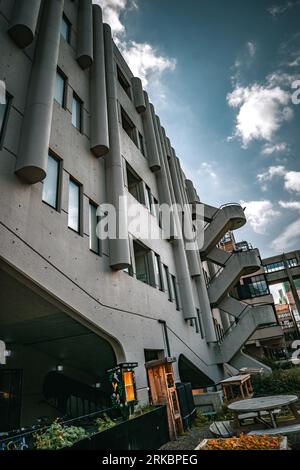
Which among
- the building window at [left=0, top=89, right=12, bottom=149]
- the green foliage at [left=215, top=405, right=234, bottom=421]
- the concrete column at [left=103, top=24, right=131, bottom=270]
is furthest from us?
the green foliage at [left=215, top=405, right=234, bottom=421]

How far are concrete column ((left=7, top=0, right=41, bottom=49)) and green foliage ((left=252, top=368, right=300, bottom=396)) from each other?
1868 cm

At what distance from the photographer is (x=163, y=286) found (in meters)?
16.3

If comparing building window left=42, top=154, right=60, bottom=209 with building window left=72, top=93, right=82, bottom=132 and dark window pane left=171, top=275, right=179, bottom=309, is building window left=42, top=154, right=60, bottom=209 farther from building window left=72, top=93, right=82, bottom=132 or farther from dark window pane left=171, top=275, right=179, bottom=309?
dark window pane left=171, top=275, right=179, bottom=309

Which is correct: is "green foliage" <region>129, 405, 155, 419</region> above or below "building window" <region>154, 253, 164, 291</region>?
below

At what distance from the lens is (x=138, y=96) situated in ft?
65.1

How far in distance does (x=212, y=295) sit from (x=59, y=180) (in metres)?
18.9

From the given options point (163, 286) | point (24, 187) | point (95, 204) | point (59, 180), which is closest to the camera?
point (24, 187)

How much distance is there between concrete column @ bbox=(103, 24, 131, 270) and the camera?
10.8 m

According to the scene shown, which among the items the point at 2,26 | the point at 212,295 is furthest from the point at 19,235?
the point at 212,295

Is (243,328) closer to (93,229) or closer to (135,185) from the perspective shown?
(135,185)

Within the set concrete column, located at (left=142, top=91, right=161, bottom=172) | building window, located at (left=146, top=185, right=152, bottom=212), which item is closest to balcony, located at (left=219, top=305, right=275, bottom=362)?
building window, located at (left=146, top=185, right=152, bottom=212)

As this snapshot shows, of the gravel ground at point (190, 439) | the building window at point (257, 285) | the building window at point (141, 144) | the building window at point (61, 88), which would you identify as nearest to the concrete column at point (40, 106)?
the building window at point (61, 88)
